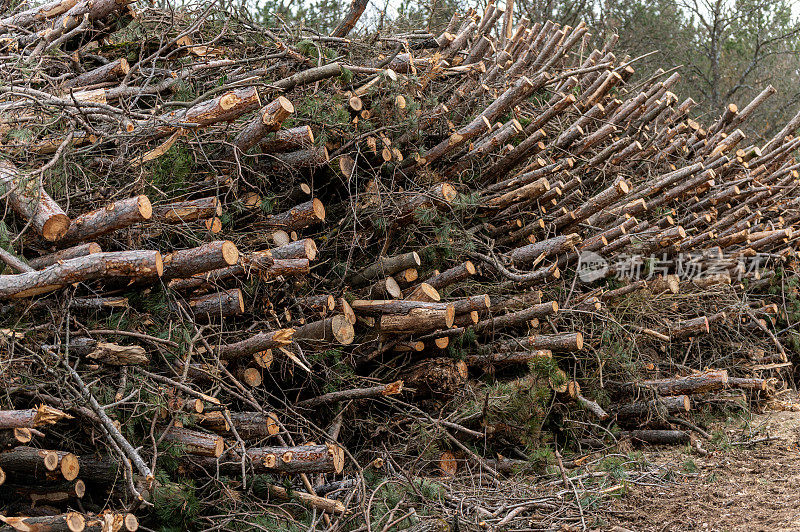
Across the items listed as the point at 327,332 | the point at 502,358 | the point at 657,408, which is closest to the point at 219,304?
the point at 327,332

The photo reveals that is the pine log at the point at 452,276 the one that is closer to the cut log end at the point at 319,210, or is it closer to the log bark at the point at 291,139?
the cut log end at the point at 319,210

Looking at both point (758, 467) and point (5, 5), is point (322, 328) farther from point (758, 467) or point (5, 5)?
point (5, 5)

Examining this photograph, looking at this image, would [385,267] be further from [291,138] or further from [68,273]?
[68,273]

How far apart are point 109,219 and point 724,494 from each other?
11.9 ft

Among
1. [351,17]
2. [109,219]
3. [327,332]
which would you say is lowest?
[327,332]

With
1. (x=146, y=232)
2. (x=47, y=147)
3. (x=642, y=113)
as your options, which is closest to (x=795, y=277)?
(x=642, y=113)

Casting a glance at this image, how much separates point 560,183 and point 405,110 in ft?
4.78

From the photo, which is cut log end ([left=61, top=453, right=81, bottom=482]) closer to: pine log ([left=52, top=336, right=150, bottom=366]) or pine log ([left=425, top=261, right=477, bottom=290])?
pine log ([left=52, top=336, right=150, bottom=366])

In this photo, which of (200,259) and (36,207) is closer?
(36,207)

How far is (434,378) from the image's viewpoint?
15.6ft

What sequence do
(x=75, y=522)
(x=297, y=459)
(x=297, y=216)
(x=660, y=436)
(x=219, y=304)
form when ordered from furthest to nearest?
1. (x=660, y=436)
2. (x=297, y=216)
3. (x=219, y=304)
4. (x=297, y=459)
5. (x=75, y=522)

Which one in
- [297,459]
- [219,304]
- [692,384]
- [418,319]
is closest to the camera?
[297,459]

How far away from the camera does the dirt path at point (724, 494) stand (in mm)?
3793

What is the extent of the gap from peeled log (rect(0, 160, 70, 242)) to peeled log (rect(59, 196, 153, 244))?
8cm
